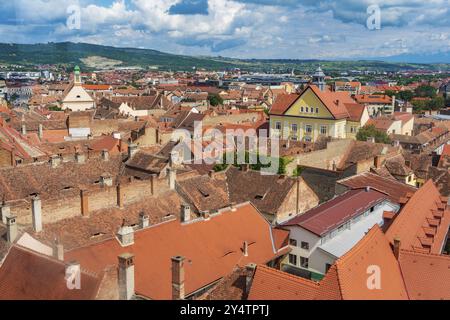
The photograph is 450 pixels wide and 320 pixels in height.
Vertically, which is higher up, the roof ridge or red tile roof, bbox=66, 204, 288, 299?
the roof ridge

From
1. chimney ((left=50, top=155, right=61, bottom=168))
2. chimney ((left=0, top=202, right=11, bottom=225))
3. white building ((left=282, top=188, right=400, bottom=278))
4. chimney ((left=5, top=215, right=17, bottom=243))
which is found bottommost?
white building ((left=282, top=188, right=400, bottom=278))

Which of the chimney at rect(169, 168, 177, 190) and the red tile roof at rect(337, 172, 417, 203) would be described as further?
the red tile roof at rect(337, 172, 417, 203)

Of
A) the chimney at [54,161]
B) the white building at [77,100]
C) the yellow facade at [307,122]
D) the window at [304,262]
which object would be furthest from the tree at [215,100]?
the window at [304,262]

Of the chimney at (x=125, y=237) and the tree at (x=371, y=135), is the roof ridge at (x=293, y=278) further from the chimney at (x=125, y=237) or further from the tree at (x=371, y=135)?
the tree at (x=371, y=135)

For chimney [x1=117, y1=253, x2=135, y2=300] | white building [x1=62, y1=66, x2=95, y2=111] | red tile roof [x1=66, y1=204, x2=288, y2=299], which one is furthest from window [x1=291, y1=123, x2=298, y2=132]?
white building [x1=62, y1=66, x2=95, y2=111]

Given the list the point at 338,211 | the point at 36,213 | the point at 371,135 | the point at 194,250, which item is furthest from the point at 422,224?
the point at 371,135

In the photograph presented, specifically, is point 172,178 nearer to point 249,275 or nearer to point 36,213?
point 36,213

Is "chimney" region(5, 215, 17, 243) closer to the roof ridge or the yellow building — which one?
the roof ridge
